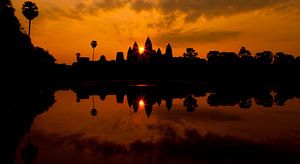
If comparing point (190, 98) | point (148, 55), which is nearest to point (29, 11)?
point (190, 98)

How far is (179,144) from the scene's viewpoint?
1614cm

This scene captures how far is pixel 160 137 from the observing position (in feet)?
59.0

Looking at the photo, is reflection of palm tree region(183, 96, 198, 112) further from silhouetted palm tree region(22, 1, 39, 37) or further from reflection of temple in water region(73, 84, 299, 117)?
silhouetted palm tree region(22, 1, 39, 37)

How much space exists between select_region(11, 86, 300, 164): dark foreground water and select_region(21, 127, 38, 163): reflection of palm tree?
0.04 meters

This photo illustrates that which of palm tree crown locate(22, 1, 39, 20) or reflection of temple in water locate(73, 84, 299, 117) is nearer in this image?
reflection of temple in water locate(73, 84, 299, 117)

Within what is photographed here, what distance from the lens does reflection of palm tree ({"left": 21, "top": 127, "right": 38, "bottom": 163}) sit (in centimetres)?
1320

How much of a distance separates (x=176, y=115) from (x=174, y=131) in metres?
6.98

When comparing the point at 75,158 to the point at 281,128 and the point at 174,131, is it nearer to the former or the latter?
the point at 174,131

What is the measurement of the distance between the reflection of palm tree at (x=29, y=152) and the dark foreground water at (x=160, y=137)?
0.04 meters

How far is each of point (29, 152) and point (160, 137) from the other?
24.0 feet

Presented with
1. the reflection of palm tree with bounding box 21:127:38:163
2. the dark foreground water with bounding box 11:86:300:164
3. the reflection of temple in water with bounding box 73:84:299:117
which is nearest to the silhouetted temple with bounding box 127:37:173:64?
the reflection of temple in water with bounding box 73:84:299:117

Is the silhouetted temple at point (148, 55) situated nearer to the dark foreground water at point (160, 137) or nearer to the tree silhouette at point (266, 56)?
the tree silhouette at point (266, 56)

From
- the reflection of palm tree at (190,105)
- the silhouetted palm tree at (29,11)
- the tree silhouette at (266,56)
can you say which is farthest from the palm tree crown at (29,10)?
the tree silhouette at (266,56)

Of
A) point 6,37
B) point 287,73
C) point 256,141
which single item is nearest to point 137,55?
point 287,73
